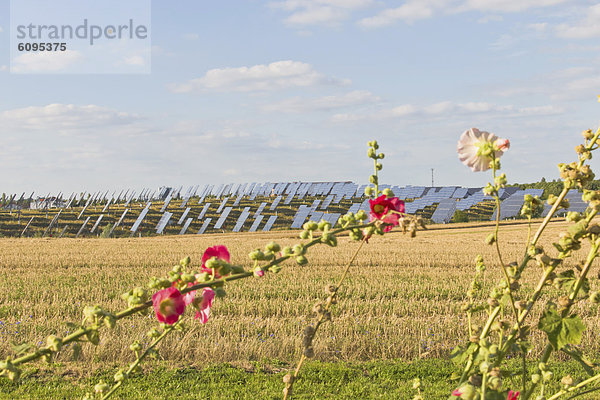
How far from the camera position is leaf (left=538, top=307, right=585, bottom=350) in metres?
1.54

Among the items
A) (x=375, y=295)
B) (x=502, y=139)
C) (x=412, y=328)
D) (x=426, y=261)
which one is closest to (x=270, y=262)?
(x=502, y=139)

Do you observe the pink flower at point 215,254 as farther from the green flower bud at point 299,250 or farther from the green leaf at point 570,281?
the green leaf at point 570,281

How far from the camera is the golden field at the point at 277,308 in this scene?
719 cm

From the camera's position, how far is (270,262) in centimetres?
120

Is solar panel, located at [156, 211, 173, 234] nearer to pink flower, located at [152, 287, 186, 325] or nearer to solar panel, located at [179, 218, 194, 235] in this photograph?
solar panel, located at [179, 218, 194, 235]

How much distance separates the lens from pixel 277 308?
387 inches

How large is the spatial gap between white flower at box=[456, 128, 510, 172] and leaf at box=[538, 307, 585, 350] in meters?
0.47

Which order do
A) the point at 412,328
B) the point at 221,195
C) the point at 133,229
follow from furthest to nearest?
the point at 221,195, the point at 133,229, the point at 412,328

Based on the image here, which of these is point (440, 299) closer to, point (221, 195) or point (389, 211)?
point (389, 211)

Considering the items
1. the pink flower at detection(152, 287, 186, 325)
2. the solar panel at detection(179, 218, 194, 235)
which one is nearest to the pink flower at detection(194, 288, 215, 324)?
the pink flower at detection(152, 287, 186, 325)

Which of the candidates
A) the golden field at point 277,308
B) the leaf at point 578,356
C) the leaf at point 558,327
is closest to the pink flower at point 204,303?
the leaf at point 558,327

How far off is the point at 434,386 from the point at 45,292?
8.57 m

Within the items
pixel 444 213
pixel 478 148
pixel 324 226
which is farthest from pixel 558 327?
pixel 444 213

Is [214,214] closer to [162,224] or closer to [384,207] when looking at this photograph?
[162,224]
